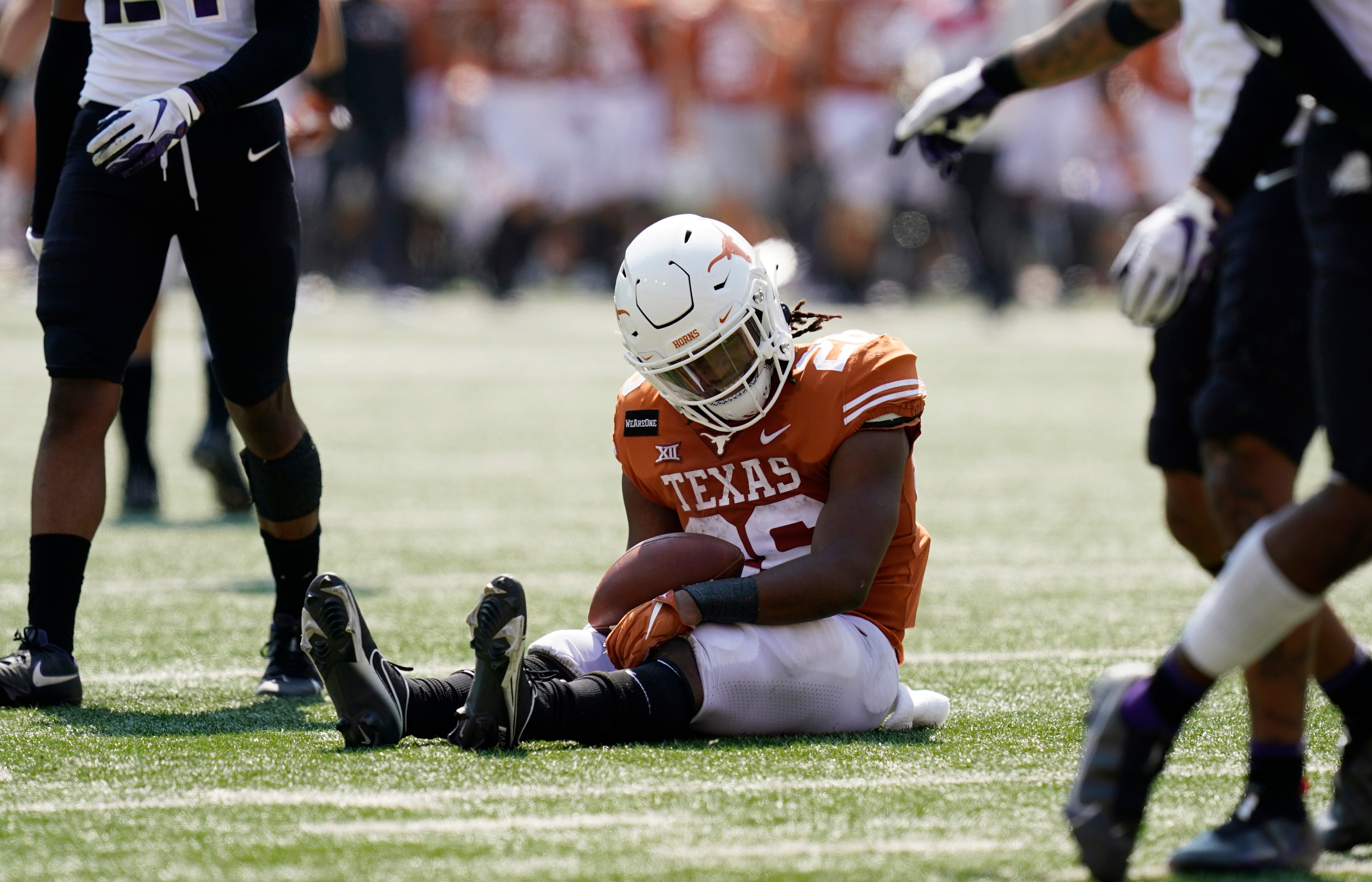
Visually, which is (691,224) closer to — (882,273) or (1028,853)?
(1028,853)

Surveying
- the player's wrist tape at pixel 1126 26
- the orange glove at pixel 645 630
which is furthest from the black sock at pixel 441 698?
the player's wrist tape at pixel 1126 26

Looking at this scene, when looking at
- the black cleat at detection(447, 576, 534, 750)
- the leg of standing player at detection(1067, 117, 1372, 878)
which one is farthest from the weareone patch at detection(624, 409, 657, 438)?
the leg of standing player at detection(1067, 117, 1372, 878)

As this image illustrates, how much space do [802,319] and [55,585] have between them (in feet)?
5.22

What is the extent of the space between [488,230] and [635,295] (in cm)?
1534

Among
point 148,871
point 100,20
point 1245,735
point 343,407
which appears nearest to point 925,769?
point 1245,735

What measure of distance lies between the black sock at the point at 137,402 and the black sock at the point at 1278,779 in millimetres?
4725

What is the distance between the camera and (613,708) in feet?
10.6

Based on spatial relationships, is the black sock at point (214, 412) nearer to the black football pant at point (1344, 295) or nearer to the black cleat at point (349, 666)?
the black cleat at point (349, 666)

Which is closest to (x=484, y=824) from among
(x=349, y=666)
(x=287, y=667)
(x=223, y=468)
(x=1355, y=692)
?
(x=349, y=666)

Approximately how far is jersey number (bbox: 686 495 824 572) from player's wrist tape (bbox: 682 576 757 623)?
0.59ft

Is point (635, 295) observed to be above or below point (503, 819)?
above

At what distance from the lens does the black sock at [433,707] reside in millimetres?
3260

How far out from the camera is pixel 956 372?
Answer: 39.7 feet

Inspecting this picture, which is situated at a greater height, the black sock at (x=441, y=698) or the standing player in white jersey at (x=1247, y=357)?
the standing player in white jersey at (x=1247, y=357)
